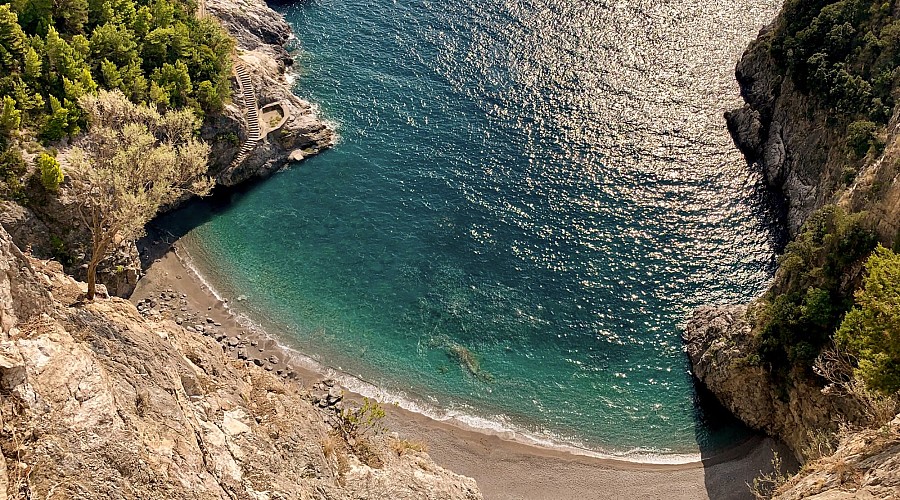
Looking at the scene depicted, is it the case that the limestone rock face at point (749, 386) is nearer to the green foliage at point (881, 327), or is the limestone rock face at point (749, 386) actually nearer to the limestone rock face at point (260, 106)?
the green foliage at point (881, 327)

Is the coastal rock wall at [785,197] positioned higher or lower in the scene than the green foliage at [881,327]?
higher

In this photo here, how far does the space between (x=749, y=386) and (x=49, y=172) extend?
195 feet

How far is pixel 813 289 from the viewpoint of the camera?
1889 inches

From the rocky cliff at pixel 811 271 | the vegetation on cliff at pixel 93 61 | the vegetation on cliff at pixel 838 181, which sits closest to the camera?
the rocky cliff at pixel 811 271

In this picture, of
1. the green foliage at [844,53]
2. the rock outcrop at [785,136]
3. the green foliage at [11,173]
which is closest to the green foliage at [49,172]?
the green foliage at [11,173]

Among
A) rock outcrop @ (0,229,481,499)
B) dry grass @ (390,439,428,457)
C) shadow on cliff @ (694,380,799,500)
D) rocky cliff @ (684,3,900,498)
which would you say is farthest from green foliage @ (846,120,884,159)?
dry grass @ (390,439,428,457)

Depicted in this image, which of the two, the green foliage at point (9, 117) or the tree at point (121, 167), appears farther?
the green foliage at point (9, 117)

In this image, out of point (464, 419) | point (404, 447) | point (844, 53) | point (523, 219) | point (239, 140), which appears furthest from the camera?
point (239, 140)

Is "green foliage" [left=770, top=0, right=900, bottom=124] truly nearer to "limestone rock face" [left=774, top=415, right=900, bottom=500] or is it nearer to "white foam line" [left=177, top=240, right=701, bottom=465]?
"white foam line" [left=177, top=240, right=701, bottom=465]

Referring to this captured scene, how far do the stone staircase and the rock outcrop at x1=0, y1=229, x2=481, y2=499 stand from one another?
2985cm

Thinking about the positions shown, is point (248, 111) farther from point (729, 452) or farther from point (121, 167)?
point (729, 452)

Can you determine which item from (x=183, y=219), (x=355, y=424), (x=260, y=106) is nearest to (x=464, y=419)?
(x=355, y=424)

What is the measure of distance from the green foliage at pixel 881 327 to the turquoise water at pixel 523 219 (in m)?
21.3

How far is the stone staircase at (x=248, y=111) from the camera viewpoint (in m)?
71.8
